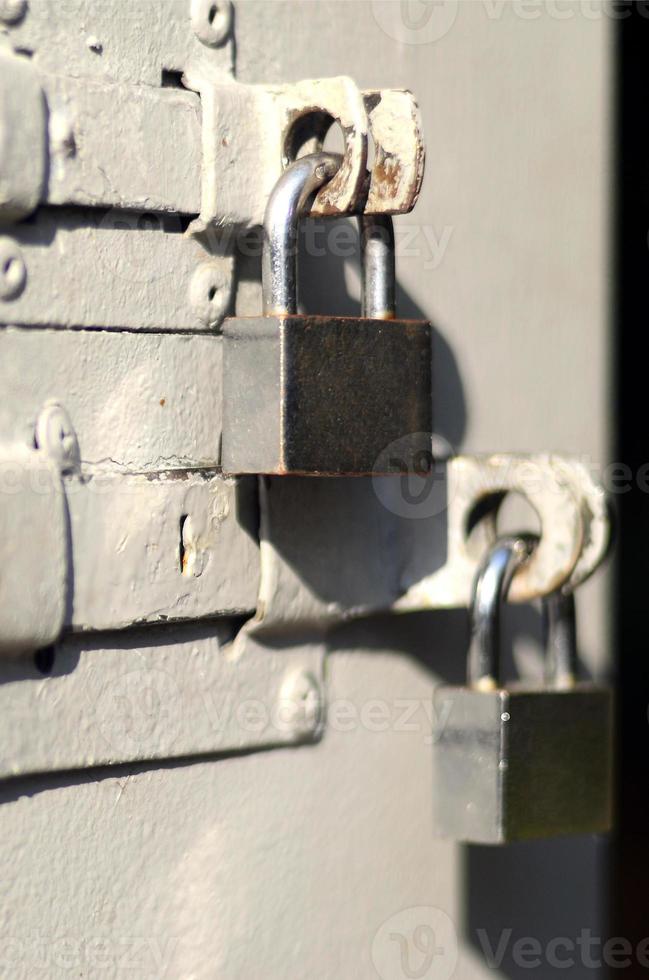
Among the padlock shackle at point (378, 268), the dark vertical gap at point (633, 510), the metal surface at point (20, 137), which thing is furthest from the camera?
the dark vertical gap at point (633, 510)

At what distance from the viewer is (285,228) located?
0.70 meters

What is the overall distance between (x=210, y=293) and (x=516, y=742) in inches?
12.1

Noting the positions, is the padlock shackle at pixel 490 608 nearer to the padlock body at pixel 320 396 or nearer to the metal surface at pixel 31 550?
the padlock body at pixel 320 396

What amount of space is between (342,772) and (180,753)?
150mm

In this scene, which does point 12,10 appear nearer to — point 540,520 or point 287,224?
point 287,224

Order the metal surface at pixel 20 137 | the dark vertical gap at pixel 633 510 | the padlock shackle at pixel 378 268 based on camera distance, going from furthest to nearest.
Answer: the dark vertical gap at pixel 633 510 → the padlock shackle at pixel 378 268 → the metal surface at pixel 20 137

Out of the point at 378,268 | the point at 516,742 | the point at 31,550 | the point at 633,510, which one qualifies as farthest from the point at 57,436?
the point at 633,510

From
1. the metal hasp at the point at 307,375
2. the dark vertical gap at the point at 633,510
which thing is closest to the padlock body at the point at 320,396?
the metal hasp at the point at 307,375

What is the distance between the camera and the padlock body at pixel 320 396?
0.68 meters

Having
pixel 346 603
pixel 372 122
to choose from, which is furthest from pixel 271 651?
pixel 372 122

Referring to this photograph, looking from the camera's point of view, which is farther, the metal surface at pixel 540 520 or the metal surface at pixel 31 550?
the metal surface at pixel 540 520

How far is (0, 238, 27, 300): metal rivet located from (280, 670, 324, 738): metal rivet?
301mm

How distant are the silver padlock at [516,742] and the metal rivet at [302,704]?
0.30 ft

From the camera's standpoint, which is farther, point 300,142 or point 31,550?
point 300,142
